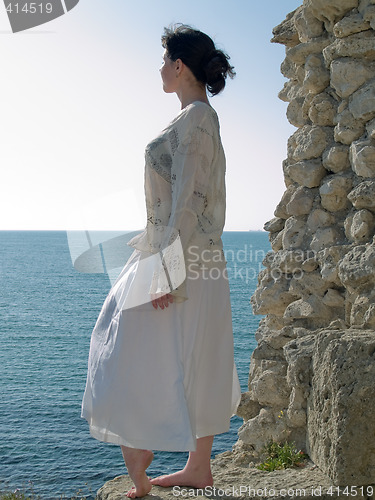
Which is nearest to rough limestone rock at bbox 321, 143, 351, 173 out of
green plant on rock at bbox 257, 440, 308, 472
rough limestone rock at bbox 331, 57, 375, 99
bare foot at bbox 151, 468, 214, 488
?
rough limestone rock at bbox 331, 57, 375, 99

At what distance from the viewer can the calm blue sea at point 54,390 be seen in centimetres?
1600

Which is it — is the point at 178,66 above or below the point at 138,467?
above

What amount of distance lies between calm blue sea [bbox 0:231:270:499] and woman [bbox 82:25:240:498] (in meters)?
3.17

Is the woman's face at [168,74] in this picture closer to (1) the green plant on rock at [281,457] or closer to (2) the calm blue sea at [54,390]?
(1) the green plant on rock at [281,457]

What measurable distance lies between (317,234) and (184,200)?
132 centimetres

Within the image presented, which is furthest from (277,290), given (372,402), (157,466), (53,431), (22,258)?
(22,258)

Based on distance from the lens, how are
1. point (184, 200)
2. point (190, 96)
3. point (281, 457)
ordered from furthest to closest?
point (281, 457) → point (190, 96) → point (184, 200)

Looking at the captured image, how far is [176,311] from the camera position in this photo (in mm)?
2660

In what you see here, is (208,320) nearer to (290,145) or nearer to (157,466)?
(290,145)

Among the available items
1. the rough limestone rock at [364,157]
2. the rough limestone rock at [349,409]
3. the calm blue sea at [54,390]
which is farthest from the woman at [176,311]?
the calm blue sea at [54,390]

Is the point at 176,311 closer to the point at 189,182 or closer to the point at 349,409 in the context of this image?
the point at 189,182

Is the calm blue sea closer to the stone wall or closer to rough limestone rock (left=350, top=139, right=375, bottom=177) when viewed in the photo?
the stone wall

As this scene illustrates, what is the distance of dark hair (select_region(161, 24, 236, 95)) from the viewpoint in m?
2.73

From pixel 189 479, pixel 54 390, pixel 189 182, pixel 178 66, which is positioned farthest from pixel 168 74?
pixel 54 390
